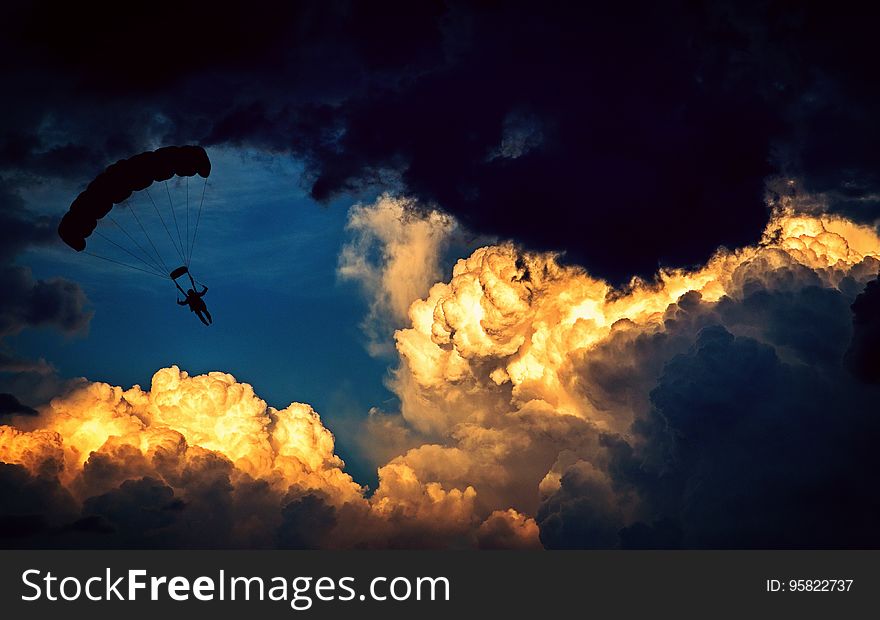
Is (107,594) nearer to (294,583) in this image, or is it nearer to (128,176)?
(294,583)

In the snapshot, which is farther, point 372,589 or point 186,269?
point 372,589

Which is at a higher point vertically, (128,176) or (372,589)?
(128,176)

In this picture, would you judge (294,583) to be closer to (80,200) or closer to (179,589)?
(179,589)

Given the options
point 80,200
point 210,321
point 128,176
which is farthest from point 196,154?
point 210,321

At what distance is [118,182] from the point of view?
6331 cm

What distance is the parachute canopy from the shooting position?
6272 centimetres

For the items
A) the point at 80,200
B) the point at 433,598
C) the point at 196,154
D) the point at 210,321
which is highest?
the point at 196,154

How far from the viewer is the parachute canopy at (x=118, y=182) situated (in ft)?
206

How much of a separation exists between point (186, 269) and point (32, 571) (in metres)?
38.2

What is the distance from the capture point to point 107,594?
72812 millimetres

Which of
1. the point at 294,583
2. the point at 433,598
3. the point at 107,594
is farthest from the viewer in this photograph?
the point at 433,598

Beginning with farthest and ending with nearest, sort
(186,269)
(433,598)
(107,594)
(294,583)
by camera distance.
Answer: (433,598)
(294,583)
(107,594)
(186,269)

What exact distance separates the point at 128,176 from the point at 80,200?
4241 mm

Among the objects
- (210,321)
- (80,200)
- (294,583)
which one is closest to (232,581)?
(294,583)
